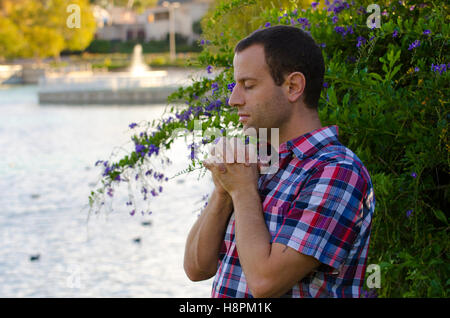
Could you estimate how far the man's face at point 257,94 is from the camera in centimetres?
141

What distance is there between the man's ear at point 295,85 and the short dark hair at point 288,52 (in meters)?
0.01

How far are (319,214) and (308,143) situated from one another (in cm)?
19

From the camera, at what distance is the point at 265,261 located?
129 cm

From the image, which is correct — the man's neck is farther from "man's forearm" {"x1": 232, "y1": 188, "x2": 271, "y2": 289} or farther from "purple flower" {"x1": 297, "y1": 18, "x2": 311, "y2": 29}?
"purple flower" {"x1": 297, "y1": 18, "x2": 311, "y2": 29}

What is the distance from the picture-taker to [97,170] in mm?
9477

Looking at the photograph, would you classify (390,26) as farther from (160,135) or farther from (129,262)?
(129,262)

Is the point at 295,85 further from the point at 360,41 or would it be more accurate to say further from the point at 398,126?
the point at 360,41

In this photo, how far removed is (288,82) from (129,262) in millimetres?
4115

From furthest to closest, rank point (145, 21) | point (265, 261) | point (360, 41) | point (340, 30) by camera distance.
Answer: point (145, 21), point (340, 30), point (360, 41), point (265, 261)

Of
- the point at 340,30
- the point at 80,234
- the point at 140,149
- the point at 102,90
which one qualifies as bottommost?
the point at 102,90

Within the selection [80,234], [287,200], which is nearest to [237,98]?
[287,200]


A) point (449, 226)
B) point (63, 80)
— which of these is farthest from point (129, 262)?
point (63, 80)

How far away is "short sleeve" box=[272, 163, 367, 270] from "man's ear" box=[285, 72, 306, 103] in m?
0.19

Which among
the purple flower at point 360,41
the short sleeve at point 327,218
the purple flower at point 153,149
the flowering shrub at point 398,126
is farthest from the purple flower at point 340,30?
the short sleeve at point 327,218
